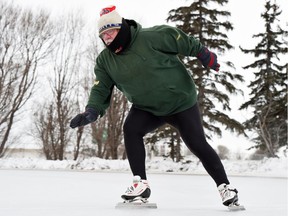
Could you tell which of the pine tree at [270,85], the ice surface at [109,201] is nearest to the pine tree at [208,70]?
the pine tree at [270,85]

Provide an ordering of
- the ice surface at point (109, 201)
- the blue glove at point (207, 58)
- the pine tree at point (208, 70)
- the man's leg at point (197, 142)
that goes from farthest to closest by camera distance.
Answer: the pine tree at point (208, 70) → the blue glove at point (207, 58) → the man's leg at point (197, 142) → the ice surface at point (109, 201)

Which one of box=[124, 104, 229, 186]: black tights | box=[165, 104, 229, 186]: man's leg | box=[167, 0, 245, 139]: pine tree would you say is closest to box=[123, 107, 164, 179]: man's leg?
box=[124, 104, 229, 186]: black tights

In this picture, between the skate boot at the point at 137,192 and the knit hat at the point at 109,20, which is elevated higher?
the knit hat at the point at 109,20

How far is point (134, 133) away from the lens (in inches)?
104

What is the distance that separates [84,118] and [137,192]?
585 millimetres

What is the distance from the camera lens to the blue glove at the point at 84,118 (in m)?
2.46

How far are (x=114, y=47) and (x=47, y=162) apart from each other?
41.8 ft

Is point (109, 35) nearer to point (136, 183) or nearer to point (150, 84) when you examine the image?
point (150, 84)

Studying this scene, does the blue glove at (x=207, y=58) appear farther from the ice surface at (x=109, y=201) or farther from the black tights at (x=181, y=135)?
the ice surface at (x=109, y=201)

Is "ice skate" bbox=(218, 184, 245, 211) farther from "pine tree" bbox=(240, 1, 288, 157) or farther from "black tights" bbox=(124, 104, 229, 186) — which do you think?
"pine tree" bbox=(240, 1, 288, 157)

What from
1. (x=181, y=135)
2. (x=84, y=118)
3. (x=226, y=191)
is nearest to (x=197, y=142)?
(x=181, y=135)

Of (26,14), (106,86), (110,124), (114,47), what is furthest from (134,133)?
(26,14)

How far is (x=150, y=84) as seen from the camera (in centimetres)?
244

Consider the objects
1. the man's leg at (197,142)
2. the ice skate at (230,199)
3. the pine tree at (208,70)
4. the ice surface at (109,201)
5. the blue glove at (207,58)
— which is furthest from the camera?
the pine tree at (208,70)
